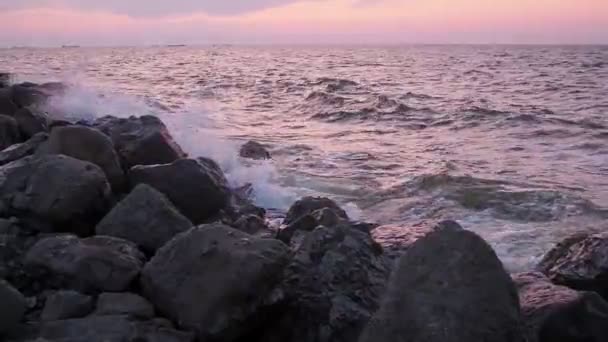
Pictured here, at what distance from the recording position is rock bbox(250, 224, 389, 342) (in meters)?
3.55

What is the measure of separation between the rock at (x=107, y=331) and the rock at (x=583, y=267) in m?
2.41

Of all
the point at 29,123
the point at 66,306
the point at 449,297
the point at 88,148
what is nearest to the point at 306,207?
the point at 88,148

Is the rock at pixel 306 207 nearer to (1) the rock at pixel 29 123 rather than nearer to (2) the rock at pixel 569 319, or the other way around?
(2) the rock at pixel 569 319

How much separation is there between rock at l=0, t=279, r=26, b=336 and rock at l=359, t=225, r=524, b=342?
1.69 m

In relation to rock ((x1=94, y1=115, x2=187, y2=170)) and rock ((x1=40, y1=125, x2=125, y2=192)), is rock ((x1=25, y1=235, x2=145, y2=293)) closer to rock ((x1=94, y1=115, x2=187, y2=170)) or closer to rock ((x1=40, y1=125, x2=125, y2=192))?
rock ((x1=40, y1=125, x2=125, y2=192))

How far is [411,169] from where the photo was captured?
10531 millimetres

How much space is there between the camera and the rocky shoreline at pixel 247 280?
296 centimetres

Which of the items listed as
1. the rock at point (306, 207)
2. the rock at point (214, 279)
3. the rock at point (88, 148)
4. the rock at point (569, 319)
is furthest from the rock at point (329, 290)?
the rock at point (88, 148)

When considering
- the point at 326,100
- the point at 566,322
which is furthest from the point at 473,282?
the point at 326,100

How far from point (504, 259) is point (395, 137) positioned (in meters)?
8.42

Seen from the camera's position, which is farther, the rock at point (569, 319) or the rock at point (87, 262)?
the rock at point (87, 262)

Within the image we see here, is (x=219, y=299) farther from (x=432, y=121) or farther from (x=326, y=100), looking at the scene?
(x=326, y=100)

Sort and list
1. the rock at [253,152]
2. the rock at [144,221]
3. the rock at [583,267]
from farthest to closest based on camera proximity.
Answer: the rock at [253,152] → the rock at [144,221] → the rock at [583,267]

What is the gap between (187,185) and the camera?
5.61 meters
